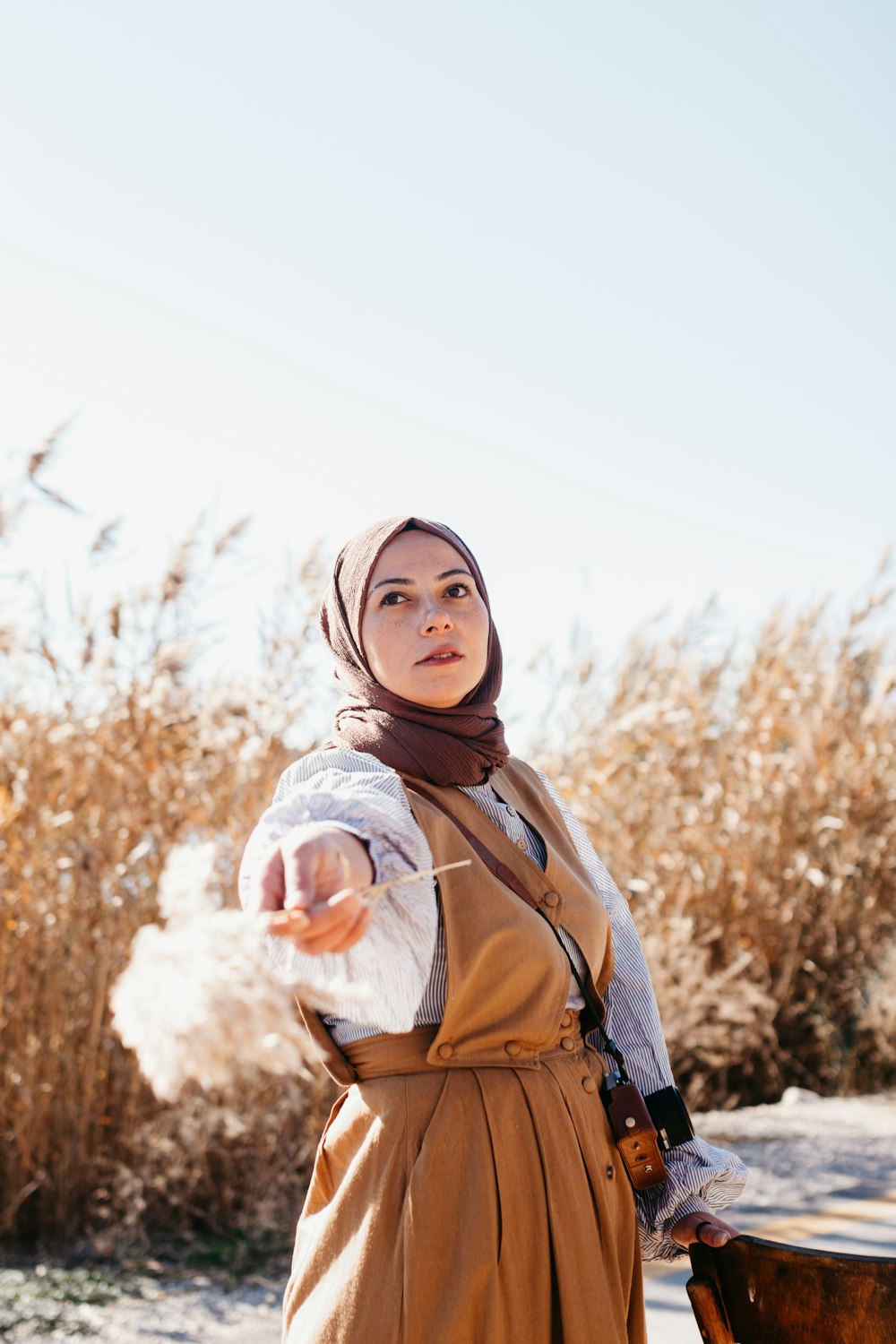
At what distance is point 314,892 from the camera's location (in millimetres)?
1176

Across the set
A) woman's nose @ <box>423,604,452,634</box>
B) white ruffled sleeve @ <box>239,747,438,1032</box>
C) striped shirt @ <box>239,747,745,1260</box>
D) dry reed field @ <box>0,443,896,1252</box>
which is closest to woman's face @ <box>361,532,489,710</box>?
woman's nose @ <box>423,604,452,634</box>

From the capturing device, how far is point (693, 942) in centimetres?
585

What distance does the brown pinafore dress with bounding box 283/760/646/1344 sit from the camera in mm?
1454

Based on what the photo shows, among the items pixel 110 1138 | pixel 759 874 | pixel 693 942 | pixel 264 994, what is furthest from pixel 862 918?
pixel 264 994

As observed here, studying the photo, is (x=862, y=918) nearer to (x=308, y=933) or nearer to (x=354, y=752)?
(x=354, y=752)

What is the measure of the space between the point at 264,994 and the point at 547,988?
1.69ft

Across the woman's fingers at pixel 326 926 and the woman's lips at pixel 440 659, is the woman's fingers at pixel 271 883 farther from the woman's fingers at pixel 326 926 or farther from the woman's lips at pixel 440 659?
the woman's lips at pixel 440 659

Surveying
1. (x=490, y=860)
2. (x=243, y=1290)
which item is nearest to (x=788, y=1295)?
(x=490, y=860)

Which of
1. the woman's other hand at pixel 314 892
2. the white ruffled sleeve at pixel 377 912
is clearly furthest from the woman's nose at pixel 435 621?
the woman's other hand at pixel 314 892

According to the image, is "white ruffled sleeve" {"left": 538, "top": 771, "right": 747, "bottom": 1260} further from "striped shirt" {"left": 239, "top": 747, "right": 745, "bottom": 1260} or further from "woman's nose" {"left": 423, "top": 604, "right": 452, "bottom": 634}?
"woman's nose" {"left": 423, "top": 604, "right": 452, "bottom": 634}

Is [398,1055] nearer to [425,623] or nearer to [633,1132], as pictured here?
[633,1132]

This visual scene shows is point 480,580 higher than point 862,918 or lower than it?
higher

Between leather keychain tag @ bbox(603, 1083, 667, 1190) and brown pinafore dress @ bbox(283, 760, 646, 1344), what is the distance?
0.08m

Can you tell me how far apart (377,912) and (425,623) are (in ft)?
1.72
